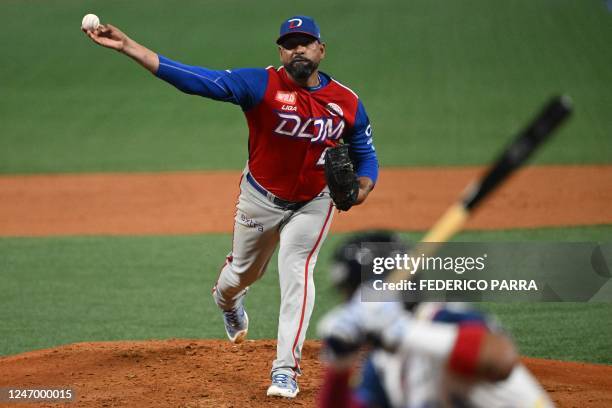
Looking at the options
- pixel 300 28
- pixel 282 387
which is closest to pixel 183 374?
pixel 282 387

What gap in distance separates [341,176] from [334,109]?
0.63m

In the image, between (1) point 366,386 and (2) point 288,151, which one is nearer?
(1) point 366,386

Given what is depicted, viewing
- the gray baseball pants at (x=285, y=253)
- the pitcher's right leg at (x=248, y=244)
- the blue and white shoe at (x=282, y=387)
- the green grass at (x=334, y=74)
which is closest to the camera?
the blue and white shoe at (x=282, y=387)

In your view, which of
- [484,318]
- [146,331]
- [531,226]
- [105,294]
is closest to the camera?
[484,318]

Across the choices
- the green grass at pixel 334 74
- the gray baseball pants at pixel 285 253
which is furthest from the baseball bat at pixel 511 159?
the green grass at pixel 334 74

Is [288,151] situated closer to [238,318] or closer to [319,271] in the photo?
[238,318]

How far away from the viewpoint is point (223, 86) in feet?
21.2

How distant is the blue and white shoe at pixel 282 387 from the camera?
6457 mm

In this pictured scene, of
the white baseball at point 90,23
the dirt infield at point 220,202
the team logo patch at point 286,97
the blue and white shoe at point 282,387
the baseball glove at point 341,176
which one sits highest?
the dirt infield at point 220,202

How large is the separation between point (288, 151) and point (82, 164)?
11.6m

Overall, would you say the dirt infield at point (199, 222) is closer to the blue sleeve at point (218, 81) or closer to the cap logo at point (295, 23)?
the blue sleeve at point (218, 81)

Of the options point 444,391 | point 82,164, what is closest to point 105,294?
point 444,391

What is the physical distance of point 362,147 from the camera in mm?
6926

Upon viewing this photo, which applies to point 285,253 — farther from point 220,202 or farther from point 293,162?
point 220,202
